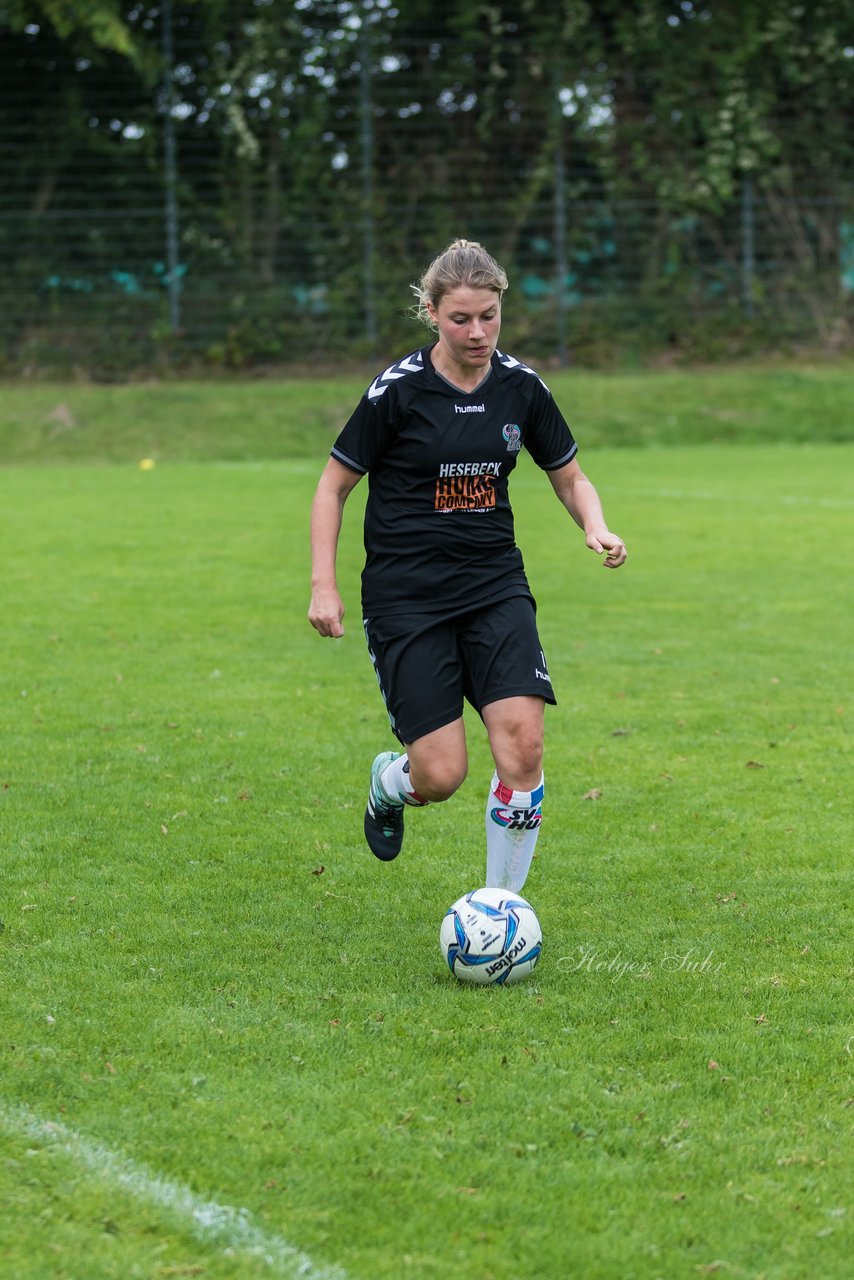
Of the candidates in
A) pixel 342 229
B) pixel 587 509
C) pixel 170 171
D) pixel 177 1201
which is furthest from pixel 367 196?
pixel 177 1201

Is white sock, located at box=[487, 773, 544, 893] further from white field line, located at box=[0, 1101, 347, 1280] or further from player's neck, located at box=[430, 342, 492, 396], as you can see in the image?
white field line, located at box=[0, 1101, 347, 1280]

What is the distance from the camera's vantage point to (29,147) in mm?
26703

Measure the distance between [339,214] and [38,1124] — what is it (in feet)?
82.9

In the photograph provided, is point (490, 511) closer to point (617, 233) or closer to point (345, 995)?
point (345, 995)

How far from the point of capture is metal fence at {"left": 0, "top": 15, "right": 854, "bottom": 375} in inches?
1061

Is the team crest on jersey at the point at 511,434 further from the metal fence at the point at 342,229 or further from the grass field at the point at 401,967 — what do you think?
the metal fence at the point at 342,229

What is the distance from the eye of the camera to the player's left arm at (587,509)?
16.7ft

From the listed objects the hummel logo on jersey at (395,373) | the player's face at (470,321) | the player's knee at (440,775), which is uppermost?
the player's face at (470,321)

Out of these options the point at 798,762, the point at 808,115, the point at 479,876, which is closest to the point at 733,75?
the point at 808,115

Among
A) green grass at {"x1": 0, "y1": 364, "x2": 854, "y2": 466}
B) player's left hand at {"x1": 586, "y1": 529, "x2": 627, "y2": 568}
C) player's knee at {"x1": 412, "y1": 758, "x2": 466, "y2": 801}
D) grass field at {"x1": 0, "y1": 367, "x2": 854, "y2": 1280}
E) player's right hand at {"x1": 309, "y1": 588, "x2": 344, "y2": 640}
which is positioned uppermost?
player's left hand at {"x1": 586, "y1": 529, "x2": 627, "y2": 568}

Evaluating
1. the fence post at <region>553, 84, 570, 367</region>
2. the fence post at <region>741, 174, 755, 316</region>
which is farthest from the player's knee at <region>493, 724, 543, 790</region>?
the fence post at <region>741, 174, 755, 316</region>

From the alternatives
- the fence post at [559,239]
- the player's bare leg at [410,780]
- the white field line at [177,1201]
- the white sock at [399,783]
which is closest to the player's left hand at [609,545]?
the player's bare leg at [410,780]

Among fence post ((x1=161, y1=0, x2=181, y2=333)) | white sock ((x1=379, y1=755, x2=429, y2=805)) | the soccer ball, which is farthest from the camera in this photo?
fence post ((x1=161, y1=0, x2=181, y2=333))

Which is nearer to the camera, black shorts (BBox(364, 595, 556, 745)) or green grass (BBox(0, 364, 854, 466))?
black shorts (BBox(364, 595, 556, 745))
